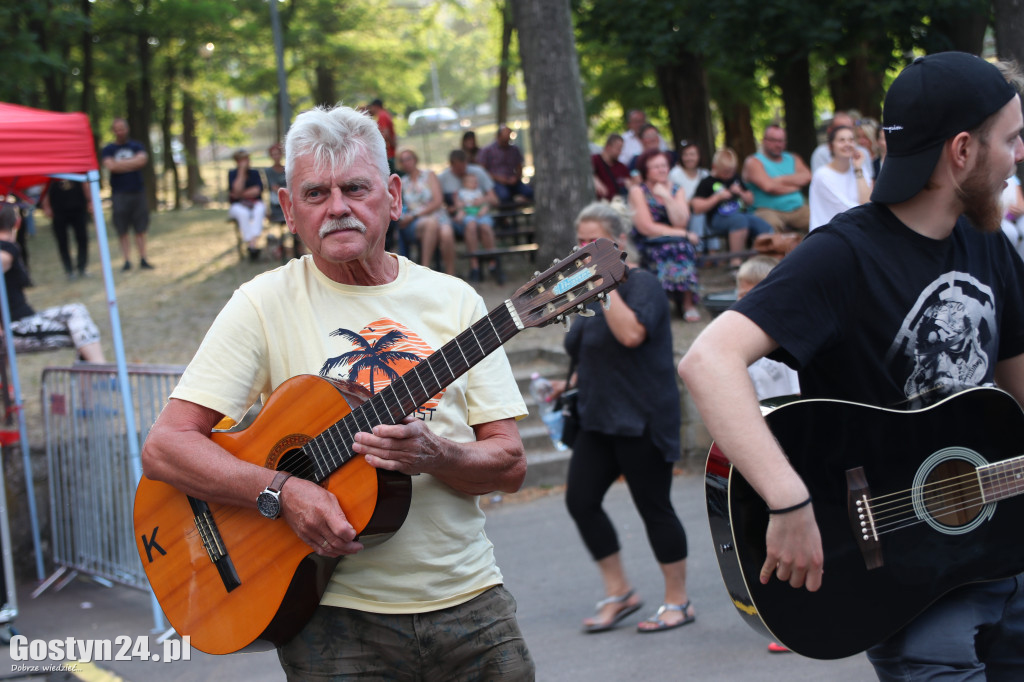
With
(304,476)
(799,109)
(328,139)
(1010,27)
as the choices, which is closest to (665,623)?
(304,476)

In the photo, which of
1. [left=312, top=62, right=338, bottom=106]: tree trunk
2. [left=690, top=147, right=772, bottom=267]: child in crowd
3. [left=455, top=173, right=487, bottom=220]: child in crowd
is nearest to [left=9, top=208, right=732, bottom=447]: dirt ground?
[left=690, top=147, right=772, bottom=267]: child in crowd

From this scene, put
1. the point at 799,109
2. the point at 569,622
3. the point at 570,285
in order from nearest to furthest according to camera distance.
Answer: the point at 570,285, the point at 569,622, the point at 799,109

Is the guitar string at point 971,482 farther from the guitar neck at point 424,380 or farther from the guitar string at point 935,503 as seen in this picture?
the guitar neck at point 424,380

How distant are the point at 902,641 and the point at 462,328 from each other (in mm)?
1286

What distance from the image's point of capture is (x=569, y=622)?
5.10 m

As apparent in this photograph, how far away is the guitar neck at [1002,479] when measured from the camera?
2238 mm

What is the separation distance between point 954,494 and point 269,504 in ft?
5.26

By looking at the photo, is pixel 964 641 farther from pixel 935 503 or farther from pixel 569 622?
pixel 569 622

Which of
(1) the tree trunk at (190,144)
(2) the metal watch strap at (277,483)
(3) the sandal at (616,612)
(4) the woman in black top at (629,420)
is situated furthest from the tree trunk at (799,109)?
(1) the tree trunk at (190,144)

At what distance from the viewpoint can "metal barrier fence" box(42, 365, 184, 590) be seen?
5863 millimetres

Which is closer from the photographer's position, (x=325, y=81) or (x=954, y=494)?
(x=954, y=494)

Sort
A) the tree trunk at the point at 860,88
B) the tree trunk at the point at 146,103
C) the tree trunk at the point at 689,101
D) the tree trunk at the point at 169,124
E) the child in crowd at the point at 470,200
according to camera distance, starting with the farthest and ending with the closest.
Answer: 1. the tree trunk at the point at 169,124
2. the tree trunk at the point at 146,103
3. the tree trunk at the point at 689,101
4. the tree trunk at the point at 860,88
5. the child in crowd at the point at 470,200

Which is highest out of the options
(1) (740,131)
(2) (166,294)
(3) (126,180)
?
(1) (740,131)

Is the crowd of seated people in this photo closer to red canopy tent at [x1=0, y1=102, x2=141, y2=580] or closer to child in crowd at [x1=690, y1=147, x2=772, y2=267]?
child in crowd at [x1=690, y1=147, x2=772, y2=267]
